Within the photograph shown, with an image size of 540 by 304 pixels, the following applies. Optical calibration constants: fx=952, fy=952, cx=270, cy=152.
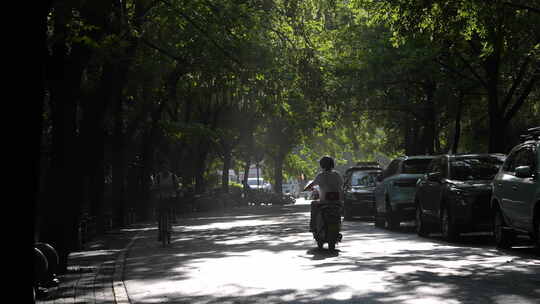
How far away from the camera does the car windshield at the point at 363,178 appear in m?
30.4

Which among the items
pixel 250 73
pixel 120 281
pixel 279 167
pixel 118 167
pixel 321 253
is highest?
pixel 250 73

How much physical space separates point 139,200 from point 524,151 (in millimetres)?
28988

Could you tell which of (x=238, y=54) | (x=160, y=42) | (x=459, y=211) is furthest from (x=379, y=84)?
(x=459, y=211)

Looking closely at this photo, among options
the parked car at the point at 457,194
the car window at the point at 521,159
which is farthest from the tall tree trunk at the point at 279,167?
the car window at the point at 521,159

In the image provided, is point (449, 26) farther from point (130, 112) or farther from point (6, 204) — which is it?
point (130, 112)

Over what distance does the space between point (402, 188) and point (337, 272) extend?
11102 mm

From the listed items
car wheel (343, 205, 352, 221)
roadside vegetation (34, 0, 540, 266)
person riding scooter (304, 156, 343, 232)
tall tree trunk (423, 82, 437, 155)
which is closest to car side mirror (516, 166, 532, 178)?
person riding scooter (304, 156, 343, 232)

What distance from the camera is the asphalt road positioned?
1023 cm

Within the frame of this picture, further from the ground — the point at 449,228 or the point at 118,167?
the point at 118,167

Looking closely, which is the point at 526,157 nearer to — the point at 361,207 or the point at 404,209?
the point at 404,209

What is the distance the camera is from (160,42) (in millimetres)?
29094

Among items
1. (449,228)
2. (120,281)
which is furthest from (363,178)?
(120,281)

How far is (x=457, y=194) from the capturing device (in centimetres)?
1819

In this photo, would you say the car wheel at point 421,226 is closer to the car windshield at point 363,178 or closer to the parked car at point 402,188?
the parked car at point 402,188
